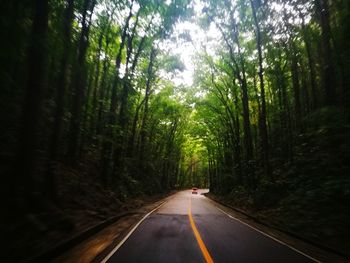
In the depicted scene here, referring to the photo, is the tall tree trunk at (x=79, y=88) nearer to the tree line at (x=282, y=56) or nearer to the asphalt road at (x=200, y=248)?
the asphalt road at (x=200, y=248)

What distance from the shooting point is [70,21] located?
11.5 meters

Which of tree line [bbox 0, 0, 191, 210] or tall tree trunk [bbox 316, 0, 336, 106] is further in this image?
tall tree trunk [bbox 316, 0, 336, 106]

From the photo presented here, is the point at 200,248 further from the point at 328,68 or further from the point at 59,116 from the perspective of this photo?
the point at 328,68

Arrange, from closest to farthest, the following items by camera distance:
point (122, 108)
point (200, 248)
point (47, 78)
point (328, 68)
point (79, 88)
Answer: point (200, 248), point (47, 78), point (328, 68), point (79, 88), point (122, 108)

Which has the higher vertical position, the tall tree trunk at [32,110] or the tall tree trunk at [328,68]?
the tall tree trunk at [328,68]

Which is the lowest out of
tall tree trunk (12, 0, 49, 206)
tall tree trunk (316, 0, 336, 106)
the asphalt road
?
Answer: the asphalt road

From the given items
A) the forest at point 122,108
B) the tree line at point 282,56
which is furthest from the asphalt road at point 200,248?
the tree line at point 282,56

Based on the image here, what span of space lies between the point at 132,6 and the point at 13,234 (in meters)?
16.0

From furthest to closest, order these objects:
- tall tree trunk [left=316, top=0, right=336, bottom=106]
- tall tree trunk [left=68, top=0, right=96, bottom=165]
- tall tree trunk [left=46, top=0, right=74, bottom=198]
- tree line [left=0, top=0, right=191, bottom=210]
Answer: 1. tall tree trunk [left=68, top=0, right=96, bottom=165]
2. tall tree trunk [left=316, top=0, right=336, bottom=106]
3. tall tree trunk [left=46, top=0, right=74, bottom=198]
4. tree line [left=0, top=0, right=191, bottom=210]

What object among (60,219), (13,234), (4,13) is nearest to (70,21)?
(4,13)

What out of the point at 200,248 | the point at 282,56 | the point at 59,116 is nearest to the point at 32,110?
the point at 59,116

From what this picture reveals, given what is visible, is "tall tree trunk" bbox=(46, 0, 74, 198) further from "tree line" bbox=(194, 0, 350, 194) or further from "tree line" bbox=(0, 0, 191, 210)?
"tree line" bbox=(194, 0, 350, 194)

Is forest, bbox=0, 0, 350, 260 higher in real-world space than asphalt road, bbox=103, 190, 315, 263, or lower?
higher

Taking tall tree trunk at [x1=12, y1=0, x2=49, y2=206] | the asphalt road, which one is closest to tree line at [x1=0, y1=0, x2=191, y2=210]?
tall tree trunk at [x1=12, y1=0, x2=49, y2=206]
